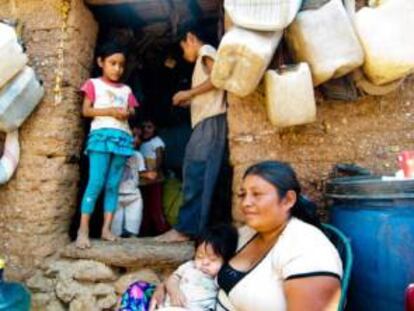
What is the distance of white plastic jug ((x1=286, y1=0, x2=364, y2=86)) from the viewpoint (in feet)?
7.09

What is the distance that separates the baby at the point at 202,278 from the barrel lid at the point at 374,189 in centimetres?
52

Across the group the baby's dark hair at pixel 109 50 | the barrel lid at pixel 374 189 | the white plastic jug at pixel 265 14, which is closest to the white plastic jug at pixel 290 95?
the white plastic jug at pixel 265 14

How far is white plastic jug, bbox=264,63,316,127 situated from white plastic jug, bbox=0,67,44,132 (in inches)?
53.1

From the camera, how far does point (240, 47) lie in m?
2.11

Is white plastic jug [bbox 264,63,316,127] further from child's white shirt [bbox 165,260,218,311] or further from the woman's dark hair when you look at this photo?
child's white shirt [bbox 165,260,218,311]

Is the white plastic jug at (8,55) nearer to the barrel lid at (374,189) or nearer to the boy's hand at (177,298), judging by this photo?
the boy's hand at (177,298)

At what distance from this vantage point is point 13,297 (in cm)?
240

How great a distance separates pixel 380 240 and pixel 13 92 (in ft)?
6.53

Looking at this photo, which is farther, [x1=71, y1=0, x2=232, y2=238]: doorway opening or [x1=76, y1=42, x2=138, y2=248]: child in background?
[x1=71, y1=0, x2=232, y2=238]: doorway opening

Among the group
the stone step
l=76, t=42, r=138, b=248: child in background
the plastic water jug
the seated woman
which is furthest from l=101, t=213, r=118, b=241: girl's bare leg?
the seated woman

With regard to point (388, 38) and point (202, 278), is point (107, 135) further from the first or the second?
point (388, 38)

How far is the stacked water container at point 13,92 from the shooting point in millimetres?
2520

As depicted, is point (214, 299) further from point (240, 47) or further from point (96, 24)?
point (96, 24)

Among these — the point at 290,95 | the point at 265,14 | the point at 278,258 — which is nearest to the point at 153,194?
the point at 290,95
